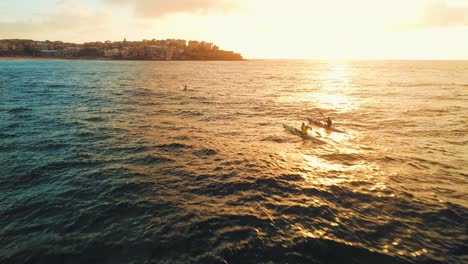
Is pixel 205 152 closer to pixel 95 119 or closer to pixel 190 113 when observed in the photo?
pixel 190 113

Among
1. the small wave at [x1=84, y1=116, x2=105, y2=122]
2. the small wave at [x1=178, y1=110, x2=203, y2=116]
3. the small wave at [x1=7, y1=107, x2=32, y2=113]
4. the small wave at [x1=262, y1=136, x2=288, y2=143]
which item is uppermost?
the small wave at [x1=178, y1=110, x2=203, y2=116]

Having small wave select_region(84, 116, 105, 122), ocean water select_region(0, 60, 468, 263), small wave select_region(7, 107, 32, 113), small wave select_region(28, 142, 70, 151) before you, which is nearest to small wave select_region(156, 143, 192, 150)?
ocean water select_region(0, 60, 468, 263)

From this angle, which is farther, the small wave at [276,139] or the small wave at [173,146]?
the small wave at [276,139]

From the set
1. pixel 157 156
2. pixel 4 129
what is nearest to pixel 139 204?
pixel 157 156

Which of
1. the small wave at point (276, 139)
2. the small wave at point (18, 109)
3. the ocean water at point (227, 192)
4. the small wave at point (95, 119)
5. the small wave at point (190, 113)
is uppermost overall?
the small wave at point (190, 113)

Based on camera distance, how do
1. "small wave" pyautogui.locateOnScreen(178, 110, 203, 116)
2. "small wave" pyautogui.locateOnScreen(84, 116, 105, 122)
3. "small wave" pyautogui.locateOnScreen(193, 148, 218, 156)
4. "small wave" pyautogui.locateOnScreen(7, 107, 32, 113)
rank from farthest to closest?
"small wave" pyautogui.locateOnScreen(178, 110, 203, 116) < "small wave" pyautogui.locateOnScreen(7, 107, 32, 113) < "small wave" pyautogui.locateOnScreen(84, 116, 105, 122) < "small wave" pyautogui.locateOnScreen(193, 148, 218, 156)

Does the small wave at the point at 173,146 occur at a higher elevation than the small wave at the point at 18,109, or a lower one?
lower

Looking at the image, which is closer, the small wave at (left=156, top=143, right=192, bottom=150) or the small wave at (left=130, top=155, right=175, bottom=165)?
the small wave at (left=130, top=155, right=175, bottom=165)

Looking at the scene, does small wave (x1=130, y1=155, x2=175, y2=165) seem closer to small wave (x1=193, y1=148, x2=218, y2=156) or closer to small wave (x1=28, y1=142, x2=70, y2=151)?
small wave (x1=193, y1=148, x2=218, y2=156)

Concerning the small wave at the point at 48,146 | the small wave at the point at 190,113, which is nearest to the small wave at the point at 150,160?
the small wave at the point at 48,146

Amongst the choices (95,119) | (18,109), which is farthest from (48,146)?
(18,109)

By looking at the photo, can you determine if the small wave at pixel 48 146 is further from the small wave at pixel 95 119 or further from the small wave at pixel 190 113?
the small wave at pixel 190 113

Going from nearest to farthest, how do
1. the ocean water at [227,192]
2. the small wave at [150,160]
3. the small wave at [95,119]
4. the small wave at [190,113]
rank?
the ocean water at [227,192] < the small wave at [150,160] < the small wave at [95,119] < the small wave at [190,113]
